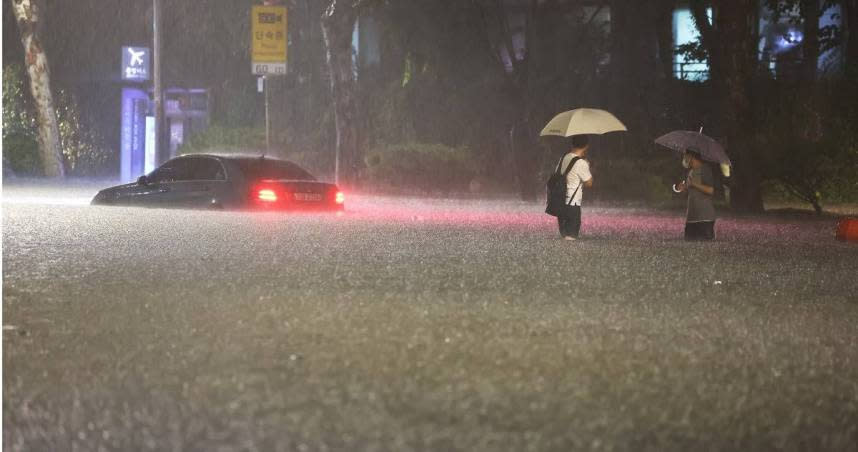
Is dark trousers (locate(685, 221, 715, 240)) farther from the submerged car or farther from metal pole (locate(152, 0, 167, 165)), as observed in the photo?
metal pole (locate(152, 0, 167, 165))

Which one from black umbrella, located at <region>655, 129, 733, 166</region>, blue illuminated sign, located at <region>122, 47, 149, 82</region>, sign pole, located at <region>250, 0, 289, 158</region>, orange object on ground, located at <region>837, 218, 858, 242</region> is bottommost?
orange object on ground, located at <region>837, 218, 858, 242</region>

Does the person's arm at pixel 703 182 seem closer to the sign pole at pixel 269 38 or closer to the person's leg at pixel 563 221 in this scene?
the person's leg at pixel 563 221

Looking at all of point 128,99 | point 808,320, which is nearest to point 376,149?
point 128,99

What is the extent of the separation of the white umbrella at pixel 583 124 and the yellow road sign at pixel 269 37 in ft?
40.5

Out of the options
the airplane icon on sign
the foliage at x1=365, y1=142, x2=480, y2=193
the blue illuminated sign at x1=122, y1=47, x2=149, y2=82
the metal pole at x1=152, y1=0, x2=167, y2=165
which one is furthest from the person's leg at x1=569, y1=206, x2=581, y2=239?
the airplane icon on sign

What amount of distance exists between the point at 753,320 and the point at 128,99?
128 ft

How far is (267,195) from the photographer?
998 inches

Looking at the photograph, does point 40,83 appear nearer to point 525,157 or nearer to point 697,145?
point 525,157

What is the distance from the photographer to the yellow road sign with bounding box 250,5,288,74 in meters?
31.9

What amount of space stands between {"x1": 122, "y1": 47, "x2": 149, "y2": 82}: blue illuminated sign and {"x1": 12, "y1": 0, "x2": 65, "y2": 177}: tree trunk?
277 centimetres

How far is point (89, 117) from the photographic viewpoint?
5506cm

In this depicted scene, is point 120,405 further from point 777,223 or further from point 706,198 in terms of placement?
point 777,223

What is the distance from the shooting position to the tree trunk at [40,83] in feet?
151

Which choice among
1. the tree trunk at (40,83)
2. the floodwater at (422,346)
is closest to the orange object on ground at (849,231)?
the floodwater at (422,346)
